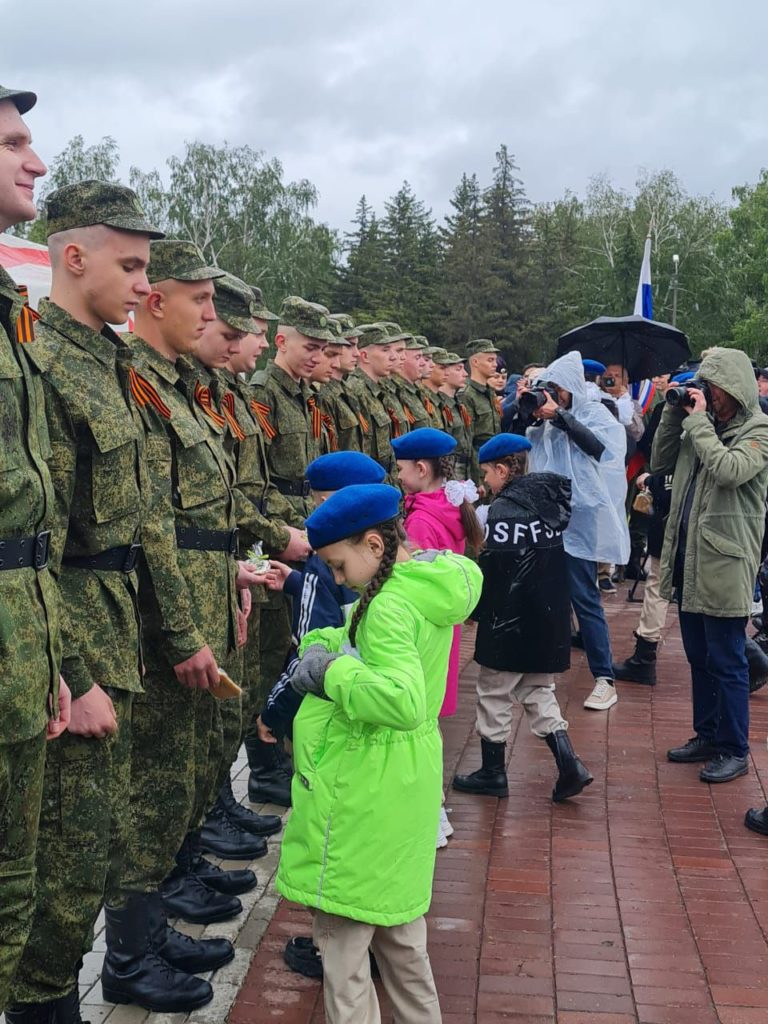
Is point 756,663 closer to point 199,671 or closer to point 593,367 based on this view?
point 593,367

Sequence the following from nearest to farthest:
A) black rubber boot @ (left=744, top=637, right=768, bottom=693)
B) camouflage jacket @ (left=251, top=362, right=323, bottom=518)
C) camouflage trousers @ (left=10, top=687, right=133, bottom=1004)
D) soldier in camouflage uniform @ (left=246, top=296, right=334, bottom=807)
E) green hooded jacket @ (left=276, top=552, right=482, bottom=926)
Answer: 1. green hooded jacket @ (left=276, top=552, right=482, bottom=926)
2. camouflage trousers @ (left=10, top=687, right=133, bottom=1004)
3. soldier in camouflage uniform @ (left=246, top=296, right=334, bottom=807)
4. camouflage jacket @ (left=251, top=362, right=323, bottom=518)
5. black rubber boot @ (left=744, top=637, right=768, bottom=693)

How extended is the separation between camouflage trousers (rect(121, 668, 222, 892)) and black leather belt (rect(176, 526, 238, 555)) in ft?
1.45

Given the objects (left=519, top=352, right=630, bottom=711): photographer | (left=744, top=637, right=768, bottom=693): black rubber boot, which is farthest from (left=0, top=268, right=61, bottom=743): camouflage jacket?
(left=744, top=637, right=768, bottom=693): black rubber boot

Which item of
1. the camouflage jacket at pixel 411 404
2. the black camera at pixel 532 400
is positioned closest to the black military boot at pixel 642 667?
the black camera at pixel 532 400

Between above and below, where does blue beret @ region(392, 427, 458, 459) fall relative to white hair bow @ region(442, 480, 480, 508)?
above

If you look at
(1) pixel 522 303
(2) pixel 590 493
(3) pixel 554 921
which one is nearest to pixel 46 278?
(2) pixel 590 493

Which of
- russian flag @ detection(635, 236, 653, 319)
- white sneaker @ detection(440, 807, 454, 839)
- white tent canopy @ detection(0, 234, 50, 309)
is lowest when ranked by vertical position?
white sneaker @ detection(440, 807, 454, 839)

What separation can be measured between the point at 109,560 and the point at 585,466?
4.36 metres

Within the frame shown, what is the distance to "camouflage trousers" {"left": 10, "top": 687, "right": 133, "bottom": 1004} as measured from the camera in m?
2.73

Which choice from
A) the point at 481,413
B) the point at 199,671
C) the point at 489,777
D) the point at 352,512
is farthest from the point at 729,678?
the point at 481,413

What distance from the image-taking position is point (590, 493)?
6797mm

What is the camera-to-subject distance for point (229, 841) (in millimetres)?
4418

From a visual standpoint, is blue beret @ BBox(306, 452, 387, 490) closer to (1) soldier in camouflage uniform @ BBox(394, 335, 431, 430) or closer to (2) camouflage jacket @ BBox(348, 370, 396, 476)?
(2) camouflage jacket @ BBox(348, 370, 396, 476)

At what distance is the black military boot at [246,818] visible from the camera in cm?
462
